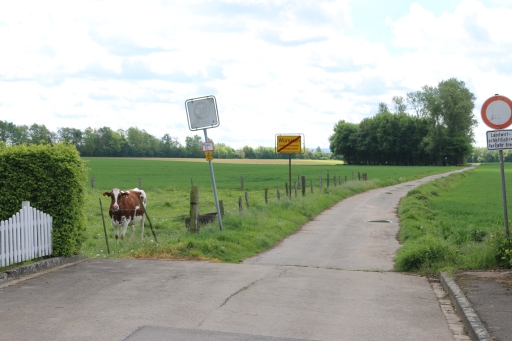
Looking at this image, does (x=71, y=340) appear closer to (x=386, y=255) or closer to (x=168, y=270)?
(x=168, y=270)

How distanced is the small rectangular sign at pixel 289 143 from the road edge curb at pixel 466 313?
57.7 ft

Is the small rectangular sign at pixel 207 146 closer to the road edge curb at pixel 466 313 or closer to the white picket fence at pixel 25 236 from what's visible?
the white picket fence at pixel 25 236

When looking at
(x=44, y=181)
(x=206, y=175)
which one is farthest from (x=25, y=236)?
(x=206, y=175)

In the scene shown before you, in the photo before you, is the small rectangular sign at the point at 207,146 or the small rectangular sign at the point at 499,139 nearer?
the small rectangular sign at the point at 499,139

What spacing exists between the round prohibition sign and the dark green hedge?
7925 millimetres

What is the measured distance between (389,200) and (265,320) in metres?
28.3

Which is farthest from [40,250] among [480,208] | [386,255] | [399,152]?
[399,152]

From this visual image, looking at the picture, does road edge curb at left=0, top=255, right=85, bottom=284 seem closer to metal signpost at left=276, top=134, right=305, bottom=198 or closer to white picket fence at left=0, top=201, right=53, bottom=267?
white picket fence at left=0, top=201, right=53, bottom=267

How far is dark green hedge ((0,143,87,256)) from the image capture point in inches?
438

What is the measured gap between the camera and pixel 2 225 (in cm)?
981

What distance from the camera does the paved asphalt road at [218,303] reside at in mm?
6941

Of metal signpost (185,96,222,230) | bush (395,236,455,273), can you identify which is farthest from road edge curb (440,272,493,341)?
metal signpost (185,96,222,230)

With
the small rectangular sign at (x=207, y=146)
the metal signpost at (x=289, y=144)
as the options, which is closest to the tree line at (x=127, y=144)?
the metal signpost at (x=289, y=144)

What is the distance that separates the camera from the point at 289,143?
89.6 feet
